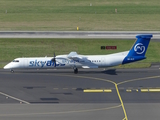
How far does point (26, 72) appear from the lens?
53.6 metres

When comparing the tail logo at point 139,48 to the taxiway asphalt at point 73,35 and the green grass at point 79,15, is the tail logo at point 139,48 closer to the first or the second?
the taxiway asphalt at point 73,35

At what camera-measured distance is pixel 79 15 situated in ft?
350

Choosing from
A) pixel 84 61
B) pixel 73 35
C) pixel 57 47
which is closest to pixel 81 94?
pixel 84 61

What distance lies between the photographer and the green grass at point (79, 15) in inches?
3546

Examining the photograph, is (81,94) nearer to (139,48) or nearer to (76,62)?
(76,62)

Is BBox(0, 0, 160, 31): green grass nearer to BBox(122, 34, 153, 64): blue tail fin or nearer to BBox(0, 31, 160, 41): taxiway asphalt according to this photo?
BBox(0, 31, 160, 41): taxiway asphalt

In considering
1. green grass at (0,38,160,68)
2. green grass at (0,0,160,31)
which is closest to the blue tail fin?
green grass at (0,38,160,68)

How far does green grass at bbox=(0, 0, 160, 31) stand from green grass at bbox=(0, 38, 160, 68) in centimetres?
1531

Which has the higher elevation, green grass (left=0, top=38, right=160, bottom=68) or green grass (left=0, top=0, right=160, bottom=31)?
green grass (left=0, top=0, right=160, bottom=31)

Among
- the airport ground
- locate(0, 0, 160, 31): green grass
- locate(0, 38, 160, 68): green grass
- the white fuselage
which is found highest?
locate(0, 0, 160, 31): green grass

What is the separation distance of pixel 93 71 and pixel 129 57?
21.1ft

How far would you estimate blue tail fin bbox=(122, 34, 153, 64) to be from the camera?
2040 inches

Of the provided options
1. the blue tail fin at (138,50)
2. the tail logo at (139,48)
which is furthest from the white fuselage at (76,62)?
the tail logo at (139,48)

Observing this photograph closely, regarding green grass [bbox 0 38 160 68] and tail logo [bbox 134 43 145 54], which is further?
green grass [bbox 0 38 160 68]
